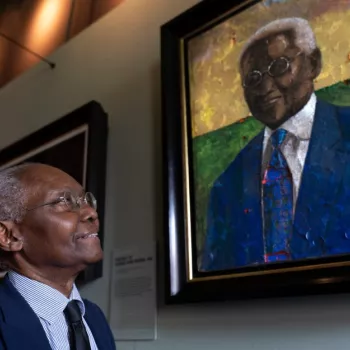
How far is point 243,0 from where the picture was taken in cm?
136

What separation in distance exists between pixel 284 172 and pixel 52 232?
21.4 inches

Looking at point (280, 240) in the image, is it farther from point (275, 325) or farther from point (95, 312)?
point (95, 312)

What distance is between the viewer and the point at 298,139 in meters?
1.18

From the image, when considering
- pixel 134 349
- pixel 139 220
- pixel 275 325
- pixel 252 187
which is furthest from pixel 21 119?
pixel 275 325

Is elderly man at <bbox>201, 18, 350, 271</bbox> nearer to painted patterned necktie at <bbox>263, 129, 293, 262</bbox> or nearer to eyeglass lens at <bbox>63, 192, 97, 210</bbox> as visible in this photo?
painted patterned necktie at <bbox>263, 129, 293, 262</bbox>

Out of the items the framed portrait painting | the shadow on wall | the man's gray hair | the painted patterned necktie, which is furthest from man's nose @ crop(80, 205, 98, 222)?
the shadow on wall

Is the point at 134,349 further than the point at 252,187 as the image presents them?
Yes

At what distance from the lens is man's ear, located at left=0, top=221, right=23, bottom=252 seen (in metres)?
1.09

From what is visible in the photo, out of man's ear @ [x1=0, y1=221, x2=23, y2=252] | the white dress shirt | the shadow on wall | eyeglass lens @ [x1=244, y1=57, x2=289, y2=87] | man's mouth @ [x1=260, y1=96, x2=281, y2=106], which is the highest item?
the shadow on wall

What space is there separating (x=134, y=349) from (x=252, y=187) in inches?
23.8

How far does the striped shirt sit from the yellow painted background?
Answer: 0.59 m

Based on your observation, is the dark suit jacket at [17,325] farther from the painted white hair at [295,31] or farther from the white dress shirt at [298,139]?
the painted white hair at [295,31]

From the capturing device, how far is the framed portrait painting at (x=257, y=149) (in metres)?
1.09

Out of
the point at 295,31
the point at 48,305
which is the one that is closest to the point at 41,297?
the point at 48,305
